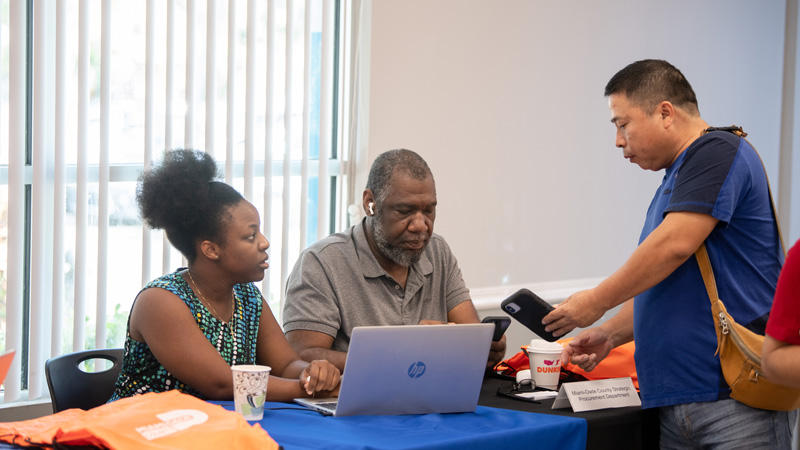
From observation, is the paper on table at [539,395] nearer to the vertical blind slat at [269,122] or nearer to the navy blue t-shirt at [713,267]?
the navy blue t-shirt at [713,267]

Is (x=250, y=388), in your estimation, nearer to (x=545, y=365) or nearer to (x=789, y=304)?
(x=545, y=365)

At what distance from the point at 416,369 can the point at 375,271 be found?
32.1 inches

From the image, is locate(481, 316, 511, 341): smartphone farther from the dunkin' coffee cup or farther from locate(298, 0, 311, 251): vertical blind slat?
locate(298, 0, 311, 251): vertical blind slat

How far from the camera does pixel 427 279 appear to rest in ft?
8.82

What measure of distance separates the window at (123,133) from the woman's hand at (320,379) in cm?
128

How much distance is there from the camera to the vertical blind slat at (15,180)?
2631 mm

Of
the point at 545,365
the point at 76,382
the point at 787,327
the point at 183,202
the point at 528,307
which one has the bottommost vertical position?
the point at 76,382

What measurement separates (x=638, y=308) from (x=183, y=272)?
132 cm

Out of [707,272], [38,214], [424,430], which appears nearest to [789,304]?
[707,272]

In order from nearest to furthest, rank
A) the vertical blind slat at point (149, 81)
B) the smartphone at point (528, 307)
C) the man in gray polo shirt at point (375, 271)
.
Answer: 1. the smartphone at point (528, 307)
2. the man in gray polo shirt at point (375, 271)
3. the vertical blind slat at point (149, 81)

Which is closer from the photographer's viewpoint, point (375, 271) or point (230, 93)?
point (375, 271)

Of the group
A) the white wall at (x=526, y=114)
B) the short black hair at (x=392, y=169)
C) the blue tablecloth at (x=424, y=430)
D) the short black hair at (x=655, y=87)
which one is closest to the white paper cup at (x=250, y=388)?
the blue tablecloth at (x=424, y=430)

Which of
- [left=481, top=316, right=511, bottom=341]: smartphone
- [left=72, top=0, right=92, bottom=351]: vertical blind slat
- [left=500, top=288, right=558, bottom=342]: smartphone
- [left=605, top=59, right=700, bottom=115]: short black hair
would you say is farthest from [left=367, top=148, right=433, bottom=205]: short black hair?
[left=72, top=0, right=92, bottom=351]: vertical blind slat

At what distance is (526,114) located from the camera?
13.6 feet
